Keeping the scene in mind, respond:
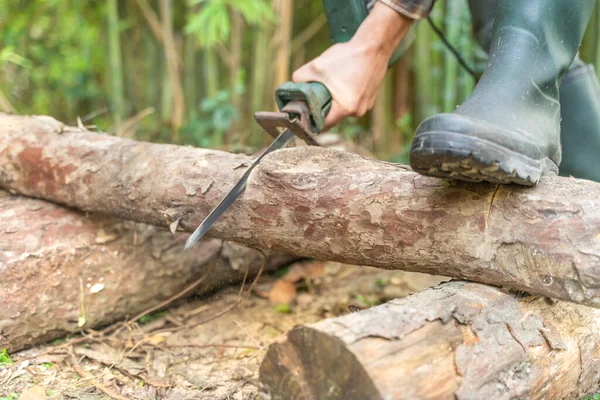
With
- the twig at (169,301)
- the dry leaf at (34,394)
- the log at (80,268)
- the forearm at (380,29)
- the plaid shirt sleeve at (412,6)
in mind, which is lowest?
the twig at (169,301)

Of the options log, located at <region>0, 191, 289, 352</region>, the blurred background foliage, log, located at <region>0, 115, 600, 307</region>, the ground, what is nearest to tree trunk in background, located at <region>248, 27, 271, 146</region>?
the blurred background foliage

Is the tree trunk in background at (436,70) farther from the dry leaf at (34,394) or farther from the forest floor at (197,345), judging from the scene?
the dry leaf at (34,394)

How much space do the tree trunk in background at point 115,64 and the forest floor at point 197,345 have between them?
1912 mm

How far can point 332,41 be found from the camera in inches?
71.0

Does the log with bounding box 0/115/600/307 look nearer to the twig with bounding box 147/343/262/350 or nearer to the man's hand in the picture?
the man's hand

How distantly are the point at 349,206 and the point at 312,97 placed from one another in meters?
0.34

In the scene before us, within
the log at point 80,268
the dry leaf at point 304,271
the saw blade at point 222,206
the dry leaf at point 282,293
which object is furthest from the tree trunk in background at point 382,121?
the saw blade at point 222,206

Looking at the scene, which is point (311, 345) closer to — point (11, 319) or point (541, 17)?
point (541, 17)

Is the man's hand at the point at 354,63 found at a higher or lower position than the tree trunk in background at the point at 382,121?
higher

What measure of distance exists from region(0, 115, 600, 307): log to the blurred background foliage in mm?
1527

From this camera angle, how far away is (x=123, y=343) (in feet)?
5.58

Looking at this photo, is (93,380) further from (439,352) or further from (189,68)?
(189,68)

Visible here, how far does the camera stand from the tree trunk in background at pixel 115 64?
3537mm

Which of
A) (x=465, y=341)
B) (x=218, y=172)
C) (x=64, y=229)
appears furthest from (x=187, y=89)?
(x=465, y=341)
